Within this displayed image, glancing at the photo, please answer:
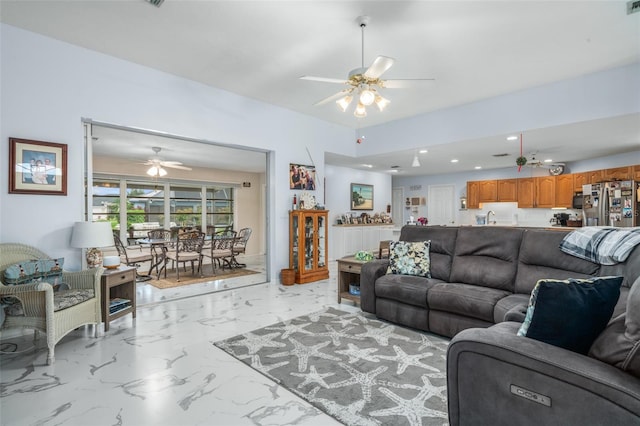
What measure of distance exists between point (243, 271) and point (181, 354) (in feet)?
12.8

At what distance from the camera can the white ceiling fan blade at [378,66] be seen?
2586 mm

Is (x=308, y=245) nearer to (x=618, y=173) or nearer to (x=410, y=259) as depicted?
(x=410, y=259)

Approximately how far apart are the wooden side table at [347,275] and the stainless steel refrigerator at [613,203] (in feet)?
16.9

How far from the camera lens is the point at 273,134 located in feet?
17.5

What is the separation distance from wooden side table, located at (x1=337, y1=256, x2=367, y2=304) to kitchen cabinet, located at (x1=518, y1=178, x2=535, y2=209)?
234 inches

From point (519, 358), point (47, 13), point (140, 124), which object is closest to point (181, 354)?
point (519, 358)

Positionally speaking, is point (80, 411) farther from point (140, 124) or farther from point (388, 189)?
point (388, 189)

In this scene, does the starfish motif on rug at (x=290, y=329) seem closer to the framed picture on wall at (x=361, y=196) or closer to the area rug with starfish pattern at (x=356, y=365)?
the area rug with starfish pattern at (x=356, y=365)

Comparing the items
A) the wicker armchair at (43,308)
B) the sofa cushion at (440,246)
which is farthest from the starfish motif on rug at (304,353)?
the wicker armchair at (43,308)

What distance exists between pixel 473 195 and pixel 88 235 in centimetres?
888

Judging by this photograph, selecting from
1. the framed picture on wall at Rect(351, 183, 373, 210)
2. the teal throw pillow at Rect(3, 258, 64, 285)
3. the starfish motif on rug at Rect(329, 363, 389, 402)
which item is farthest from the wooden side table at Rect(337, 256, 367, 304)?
the framed picture on wall at Rect(351, 183, 373, 210)

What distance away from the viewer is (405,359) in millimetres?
2607

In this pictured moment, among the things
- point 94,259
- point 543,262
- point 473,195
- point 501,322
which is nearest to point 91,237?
point 94,259

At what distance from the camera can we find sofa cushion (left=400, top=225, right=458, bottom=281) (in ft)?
11.4
